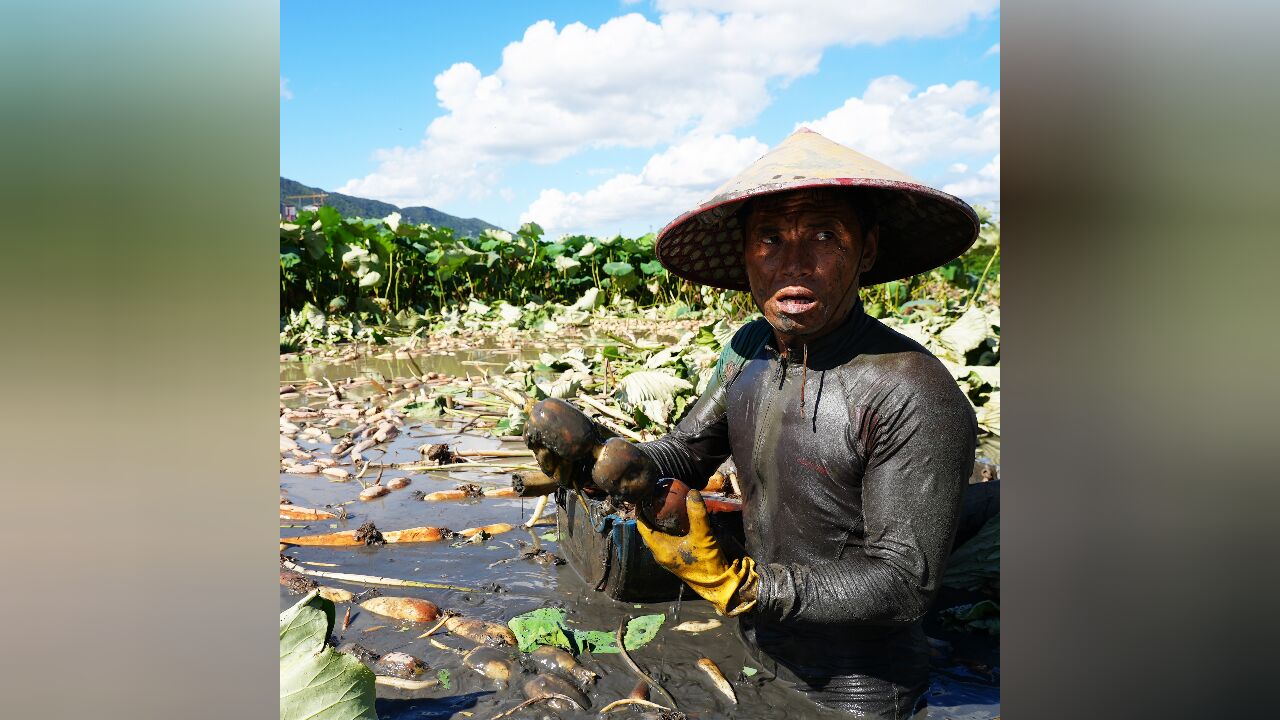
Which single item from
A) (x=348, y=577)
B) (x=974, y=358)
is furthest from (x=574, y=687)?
(x=974, y=358)

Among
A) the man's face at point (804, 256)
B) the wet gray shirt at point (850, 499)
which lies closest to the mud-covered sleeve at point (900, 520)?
the wet gray shirt at point (850, 499)

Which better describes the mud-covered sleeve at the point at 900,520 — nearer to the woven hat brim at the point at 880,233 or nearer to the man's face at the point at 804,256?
the man's face at the point at 804,256

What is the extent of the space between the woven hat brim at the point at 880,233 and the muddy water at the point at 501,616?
1099mm

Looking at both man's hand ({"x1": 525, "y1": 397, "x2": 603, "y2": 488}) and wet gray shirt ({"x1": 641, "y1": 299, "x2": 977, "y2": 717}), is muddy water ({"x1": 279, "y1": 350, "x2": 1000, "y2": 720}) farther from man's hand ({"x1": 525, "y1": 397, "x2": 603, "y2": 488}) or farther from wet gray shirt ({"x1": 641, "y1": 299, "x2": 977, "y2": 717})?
man's hand ({"x1": 525, "y1": 397, "x2": 603, "y2": 488})

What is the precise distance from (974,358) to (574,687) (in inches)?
137

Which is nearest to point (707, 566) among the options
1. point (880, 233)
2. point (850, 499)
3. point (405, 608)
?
point (850, 499)

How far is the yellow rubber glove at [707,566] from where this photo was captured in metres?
1.70

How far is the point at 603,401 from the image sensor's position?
484 centimetres

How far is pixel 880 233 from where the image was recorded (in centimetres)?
213

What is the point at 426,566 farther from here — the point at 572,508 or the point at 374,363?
the point at 374,363

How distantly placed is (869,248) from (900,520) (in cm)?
66

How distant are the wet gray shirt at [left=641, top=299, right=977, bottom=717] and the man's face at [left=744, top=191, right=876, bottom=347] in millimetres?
138

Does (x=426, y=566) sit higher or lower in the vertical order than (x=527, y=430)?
lower

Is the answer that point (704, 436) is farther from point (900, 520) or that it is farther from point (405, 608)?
point (405, 608)
